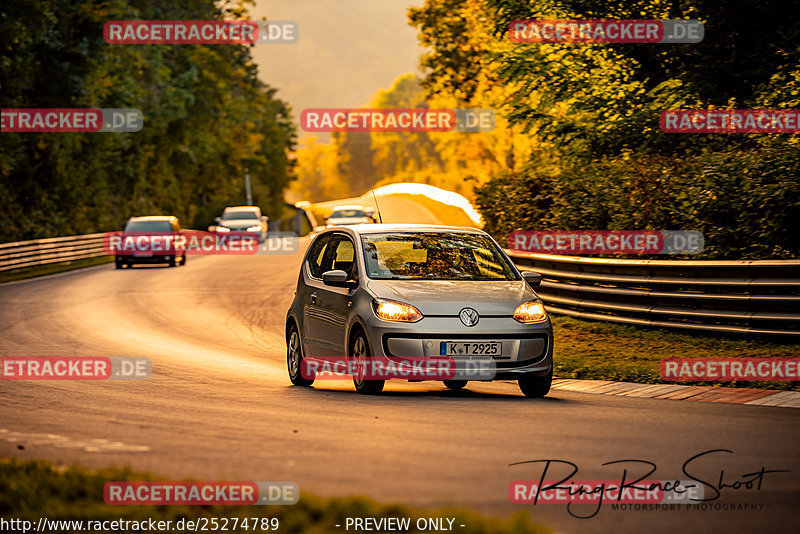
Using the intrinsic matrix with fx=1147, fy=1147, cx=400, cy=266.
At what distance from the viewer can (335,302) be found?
1170 centimetres

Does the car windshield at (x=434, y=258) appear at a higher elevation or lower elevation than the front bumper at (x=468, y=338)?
higher

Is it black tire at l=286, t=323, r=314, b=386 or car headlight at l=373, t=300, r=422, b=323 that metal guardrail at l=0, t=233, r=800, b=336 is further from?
black tire at l=286, t=323, r=314, b=386

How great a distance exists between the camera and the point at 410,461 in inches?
288

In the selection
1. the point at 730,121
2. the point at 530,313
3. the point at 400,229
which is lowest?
the point at 530,313

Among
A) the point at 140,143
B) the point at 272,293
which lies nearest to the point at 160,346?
the point at 272,293

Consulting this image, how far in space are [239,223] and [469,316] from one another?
166 ft

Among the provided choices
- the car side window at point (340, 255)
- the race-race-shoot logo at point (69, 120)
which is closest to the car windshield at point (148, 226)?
the race-race-shoot logo at point (69, 120)

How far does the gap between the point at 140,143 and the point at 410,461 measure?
59595 mm

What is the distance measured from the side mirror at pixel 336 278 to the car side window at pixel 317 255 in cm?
118

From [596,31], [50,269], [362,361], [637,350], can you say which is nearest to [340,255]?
[362,361]

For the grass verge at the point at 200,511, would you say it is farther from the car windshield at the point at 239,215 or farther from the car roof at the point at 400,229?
the car windshield at the point at 239,215

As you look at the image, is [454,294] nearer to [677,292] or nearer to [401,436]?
[401,436]

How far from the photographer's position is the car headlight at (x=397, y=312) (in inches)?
416

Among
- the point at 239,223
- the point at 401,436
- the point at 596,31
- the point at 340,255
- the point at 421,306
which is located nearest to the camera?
the point at 401,436
